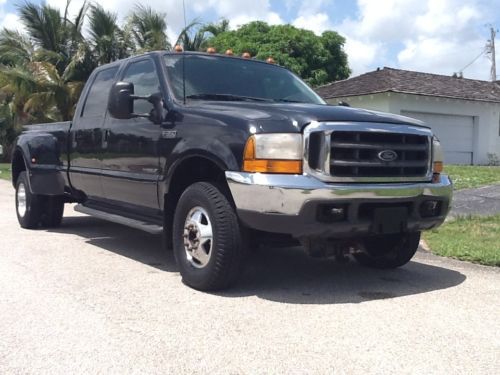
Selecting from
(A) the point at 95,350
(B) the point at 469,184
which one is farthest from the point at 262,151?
(B) the point at 469,184

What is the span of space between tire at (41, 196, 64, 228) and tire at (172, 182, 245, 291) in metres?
3.59

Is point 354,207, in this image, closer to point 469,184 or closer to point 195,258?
point 195,258

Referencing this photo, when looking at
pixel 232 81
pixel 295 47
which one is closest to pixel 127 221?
pixel 232 81

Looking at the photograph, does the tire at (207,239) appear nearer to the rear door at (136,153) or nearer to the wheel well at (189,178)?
the wheel well at (189,178)

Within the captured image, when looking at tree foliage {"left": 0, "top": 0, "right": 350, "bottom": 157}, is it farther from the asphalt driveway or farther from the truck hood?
the truck hood

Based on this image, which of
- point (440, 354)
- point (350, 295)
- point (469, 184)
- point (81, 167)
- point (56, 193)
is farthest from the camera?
point (469, 184)

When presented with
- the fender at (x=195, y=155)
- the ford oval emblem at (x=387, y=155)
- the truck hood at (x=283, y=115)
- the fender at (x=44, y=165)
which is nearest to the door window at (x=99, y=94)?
the fender at (x=44, y=165)

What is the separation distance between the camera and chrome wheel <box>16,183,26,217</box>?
841cm

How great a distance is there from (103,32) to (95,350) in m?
20.0

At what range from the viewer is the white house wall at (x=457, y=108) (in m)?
22.0

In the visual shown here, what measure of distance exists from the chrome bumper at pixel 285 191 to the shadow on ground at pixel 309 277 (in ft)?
2.68

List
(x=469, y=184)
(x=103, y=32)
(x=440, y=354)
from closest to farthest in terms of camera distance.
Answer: (x=440, y=354)
(x=469, y=184)
(x=103, y=32)

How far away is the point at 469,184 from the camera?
1248 centimetres

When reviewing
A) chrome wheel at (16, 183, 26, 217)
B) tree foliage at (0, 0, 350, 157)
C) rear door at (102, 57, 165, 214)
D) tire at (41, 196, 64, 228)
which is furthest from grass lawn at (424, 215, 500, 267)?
tree foliage at (0, 0, 350, 157)
